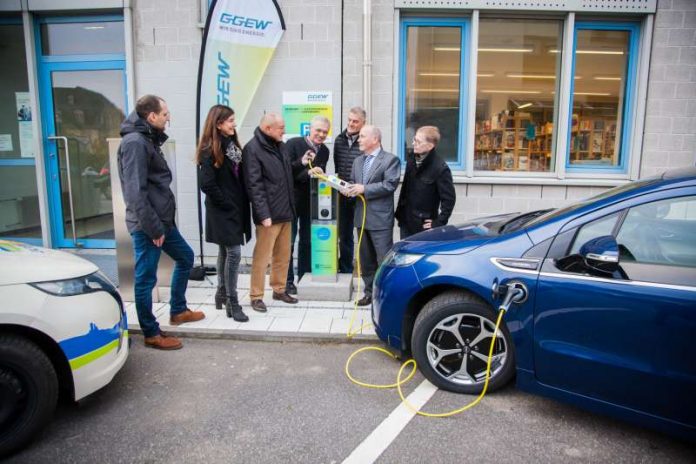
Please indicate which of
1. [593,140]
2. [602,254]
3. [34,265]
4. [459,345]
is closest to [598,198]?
[602,254]

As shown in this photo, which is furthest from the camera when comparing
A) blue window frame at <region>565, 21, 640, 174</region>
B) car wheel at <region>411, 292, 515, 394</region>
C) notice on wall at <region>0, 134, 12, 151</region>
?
notice on wall at <region>0, 134, 12, 151</region>

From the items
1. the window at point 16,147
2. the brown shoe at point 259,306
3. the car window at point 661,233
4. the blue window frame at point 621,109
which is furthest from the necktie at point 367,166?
the window at point 16,147

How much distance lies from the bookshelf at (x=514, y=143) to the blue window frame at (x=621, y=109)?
1.14ft

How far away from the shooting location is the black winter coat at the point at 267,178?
15.2 feet

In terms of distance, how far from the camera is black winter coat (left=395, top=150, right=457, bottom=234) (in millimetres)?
4852

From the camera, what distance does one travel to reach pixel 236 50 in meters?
6.11

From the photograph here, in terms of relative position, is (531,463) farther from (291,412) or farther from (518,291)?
(291,412)

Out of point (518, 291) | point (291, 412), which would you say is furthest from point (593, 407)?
point (291, 412)

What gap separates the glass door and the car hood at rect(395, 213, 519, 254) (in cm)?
512

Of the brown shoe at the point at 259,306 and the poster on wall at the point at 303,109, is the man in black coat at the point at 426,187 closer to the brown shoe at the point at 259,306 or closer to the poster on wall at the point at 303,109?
the brown shoe at the point at 259,306

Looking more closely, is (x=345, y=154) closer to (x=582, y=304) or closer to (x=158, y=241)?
(x=158, y=241)

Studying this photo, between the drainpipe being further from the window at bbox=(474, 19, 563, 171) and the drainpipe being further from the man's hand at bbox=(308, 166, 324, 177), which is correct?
the man's hand at bbox=(308, 166, 324, 177)

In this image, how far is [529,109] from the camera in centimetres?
696

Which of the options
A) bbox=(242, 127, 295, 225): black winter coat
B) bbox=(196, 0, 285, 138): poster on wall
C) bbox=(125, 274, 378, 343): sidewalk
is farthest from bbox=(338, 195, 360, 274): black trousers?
bbox=(196, 0, 285, 138): poster on wall
